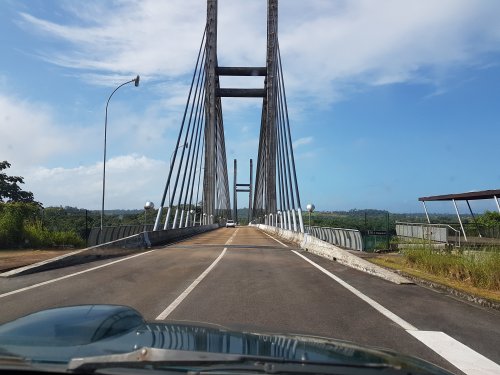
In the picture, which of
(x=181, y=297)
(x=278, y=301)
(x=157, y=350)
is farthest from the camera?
(x=181, y=297)

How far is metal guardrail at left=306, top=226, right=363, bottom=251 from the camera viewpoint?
2542 cm

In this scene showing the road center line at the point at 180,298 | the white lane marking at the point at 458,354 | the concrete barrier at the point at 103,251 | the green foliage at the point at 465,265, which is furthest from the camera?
the concrete barrier at the point at 103,251

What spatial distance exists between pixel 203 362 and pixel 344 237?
25628mm

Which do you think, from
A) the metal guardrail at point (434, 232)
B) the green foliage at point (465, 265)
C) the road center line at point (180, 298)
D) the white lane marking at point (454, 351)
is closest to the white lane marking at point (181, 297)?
the road center line at point (180, 298)

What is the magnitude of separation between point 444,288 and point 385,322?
3.85 meters

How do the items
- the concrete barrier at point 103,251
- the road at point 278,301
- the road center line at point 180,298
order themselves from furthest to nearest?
the concrete barrier at point 103,251
the road center line at point 180,298
the road at point 278,301

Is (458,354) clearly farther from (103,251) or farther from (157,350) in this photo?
(103,251)

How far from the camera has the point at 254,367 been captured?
2818 mm

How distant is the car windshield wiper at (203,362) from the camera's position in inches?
109

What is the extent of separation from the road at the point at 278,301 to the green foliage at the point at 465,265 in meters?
1.33

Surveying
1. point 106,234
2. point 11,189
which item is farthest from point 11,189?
point 106,234

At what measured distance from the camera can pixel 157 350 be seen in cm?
293

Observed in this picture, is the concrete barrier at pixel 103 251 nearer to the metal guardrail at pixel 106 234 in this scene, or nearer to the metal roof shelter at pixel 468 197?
the metal guardrail at pixel 106 234

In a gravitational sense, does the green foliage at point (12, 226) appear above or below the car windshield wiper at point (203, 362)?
above
